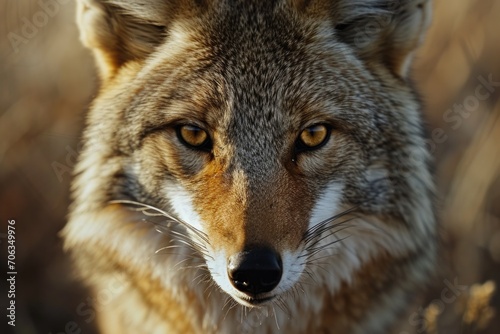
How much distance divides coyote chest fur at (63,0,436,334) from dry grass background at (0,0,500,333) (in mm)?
1795

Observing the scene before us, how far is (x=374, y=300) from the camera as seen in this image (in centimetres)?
368

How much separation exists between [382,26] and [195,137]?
1137mm

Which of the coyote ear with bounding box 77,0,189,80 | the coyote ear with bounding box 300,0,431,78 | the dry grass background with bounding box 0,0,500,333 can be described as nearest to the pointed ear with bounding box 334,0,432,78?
the coyote ear with bounding box 300,0,431,78

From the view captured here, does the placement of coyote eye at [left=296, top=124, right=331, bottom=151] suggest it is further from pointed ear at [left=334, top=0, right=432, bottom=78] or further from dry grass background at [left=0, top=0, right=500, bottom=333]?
dry grass background at [left=0, top=0, right=500, bottom=333]

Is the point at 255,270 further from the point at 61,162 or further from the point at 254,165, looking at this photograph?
the point at 61,162

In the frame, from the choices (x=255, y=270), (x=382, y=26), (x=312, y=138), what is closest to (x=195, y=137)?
(x=312, y=138)

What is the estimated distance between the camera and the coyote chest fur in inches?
120

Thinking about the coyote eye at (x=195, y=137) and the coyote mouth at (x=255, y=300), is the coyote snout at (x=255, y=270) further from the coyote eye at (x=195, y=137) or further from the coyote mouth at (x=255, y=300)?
the coyote eye at (x=195, y=137)

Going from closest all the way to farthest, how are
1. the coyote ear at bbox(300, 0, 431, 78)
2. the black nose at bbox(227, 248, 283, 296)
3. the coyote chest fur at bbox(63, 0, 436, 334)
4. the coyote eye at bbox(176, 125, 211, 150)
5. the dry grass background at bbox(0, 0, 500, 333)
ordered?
the black nose at bbox(227, 248, 283, 296), the coyote chest fur at bbox(63, 0, 436, 334), the coyote eye at bbox(176, 125, 211, 150), the coyote ear at bbox(300, 0, 431, 78), the dry grass background at bbox(0, 0, 500, 333)

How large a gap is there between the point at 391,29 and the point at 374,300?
54.9 inches

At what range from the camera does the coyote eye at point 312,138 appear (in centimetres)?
315

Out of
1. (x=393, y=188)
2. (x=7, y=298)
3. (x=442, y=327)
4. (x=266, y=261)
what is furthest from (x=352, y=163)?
(x=7, y=298)

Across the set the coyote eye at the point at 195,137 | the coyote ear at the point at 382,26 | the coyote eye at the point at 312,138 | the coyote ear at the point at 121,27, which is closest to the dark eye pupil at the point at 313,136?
the coyote eye at the point at 312,138

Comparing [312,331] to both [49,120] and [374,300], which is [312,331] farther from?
[49,120]
